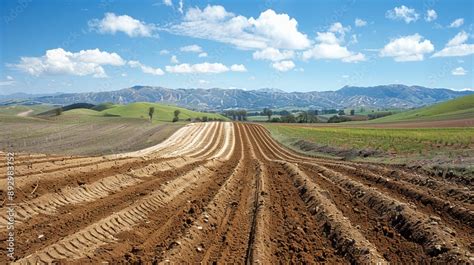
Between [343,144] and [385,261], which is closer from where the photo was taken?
[385,261]

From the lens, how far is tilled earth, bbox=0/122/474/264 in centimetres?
1018

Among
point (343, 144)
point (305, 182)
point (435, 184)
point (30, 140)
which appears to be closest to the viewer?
point (435, 184)

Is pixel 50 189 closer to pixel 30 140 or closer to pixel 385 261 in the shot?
pixel 385 261

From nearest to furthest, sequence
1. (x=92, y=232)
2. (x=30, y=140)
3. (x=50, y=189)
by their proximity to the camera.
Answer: (x=92, y=232) < (x=50, y=189) < (x=30, y=140)

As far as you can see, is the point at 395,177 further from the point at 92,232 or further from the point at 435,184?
the point at 92,232

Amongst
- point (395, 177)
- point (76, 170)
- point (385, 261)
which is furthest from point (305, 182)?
point (76, 170)

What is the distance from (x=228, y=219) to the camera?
45.8 feet

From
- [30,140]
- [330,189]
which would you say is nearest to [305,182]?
[330,189]

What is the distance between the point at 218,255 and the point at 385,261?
454cm

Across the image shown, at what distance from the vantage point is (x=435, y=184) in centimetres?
1862

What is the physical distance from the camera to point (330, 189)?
1934 cm

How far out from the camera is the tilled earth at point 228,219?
10.2m

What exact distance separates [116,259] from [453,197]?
14338 mm

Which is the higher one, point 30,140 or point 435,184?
point 435,184
